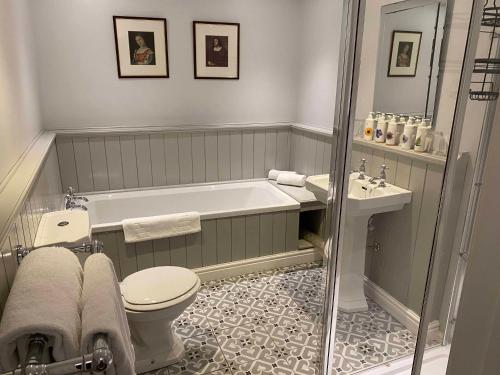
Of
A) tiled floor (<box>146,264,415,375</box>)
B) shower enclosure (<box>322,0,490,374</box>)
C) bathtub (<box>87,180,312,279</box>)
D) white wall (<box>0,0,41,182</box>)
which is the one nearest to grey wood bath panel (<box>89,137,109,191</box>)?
bathtub (<box>87,180,312,279</box>)

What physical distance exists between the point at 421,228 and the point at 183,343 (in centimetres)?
159

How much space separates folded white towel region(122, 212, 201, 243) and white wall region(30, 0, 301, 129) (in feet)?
3.75

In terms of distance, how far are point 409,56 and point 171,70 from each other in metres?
2.04

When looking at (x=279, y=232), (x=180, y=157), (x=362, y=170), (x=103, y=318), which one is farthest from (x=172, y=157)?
(x=103, y=318)

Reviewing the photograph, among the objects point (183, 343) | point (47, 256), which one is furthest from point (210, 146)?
point (47, 256)

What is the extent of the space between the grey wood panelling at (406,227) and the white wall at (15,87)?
5.57 feet

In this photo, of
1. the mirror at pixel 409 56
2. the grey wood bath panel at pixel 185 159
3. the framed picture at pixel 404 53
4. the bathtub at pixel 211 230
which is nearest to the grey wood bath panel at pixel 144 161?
the bathtub at pixel 211 230

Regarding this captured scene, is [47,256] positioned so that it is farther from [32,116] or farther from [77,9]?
[77,9]

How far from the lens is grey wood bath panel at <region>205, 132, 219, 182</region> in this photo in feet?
12.0

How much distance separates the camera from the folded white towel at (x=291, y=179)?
141 inches

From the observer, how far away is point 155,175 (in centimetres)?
357

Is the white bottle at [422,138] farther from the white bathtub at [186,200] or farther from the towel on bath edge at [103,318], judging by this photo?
the towel on bath edge at [103,318]

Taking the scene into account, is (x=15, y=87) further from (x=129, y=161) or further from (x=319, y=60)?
(x=319, y=60)

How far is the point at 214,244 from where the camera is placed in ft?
9.61
